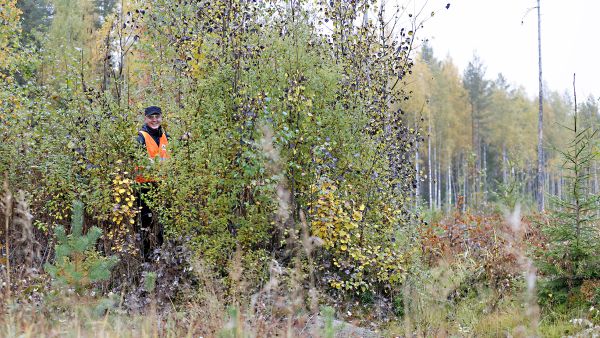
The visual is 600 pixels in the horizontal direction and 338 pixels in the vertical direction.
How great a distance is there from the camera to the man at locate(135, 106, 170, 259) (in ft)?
21.2

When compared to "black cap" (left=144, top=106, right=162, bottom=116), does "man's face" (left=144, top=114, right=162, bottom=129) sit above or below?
below

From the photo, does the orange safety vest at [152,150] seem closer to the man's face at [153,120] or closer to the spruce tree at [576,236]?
the man's face at [153,120]

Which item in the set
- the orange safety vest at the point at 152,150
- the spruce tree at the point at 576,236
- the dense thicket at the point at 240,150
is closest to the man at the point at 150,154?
the orange safety vest at the point at 152,150

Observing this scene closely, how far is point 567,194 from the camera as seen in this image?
5816 mm

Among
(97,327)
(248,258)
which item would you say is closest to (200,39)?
(248,258)

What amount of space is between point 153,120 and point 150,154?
42cm

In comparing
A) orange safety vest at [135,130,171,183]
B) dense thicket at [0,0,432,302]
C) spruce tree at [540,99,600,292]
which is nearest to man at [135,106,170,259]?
orange safety vest at [135,130,171,183]

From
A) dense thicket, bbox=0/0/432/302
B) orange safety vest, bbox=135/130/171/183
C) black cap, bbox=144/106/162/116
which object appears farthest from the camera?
black cap, bbox=144/106/162/116

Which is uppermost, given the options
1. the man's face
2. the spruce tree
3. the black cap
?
the black cap

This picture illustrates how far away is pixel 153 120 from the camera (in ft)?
21.7

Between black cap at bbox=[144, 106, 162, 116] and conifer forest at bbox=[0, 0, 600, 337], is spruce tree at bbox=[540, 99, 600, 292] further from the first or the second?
black cap at bbox=[144, 106, 162, 116]

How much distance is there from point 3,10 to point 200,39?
6.79 meters

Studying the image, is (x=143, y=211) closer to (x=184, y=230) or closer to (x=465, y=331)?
(x=184, y=230)

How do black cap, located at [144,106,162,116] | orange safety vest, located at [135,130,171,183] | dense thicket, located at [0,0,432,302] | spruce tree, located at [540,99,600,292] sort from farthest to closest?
1. black cap, located at [144,106,162,116]
2. orange safety vest, located at [135,130,171,183]
3. dense thicket, located at [0,0,432,302]
4. spruce tree, located at [540,99,600,292]
